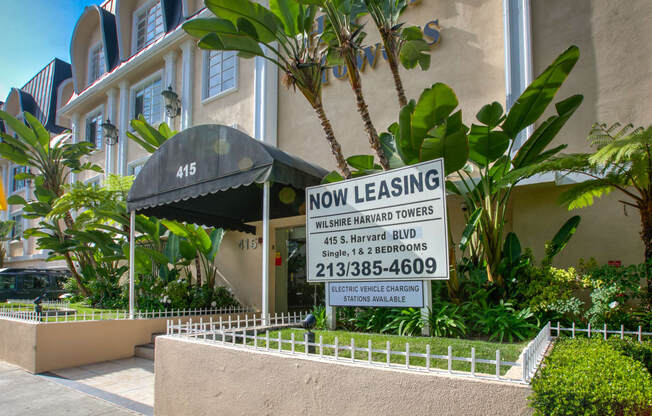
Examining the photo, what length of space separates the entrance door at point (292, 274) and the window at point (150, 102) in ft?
24.4

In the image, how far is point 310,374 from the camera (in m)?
4.16

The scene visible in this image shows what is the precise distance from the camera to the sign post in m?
5.08

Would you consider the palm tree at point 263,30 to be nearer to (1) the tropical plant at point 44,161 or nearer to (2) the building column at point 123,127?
(1) the tropical plant at point 44,161

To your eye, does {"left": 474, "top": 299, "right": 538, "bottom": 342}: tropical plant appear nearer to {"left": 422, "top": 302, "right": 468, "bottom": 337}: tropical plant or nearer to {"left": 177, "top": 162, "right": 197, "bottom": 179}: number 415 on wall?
{"left": 422, "top": 302, "right": 468, "bottom": 337}: tropical plant

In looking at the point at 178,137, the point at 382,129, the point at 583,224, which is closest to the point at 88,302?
the point at 178,137

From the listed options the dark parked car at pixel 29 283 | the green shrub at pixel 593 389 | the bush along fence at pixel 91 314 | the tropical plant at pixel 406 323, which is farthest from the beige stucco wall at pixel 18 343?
the green shrub at pixel 593 389

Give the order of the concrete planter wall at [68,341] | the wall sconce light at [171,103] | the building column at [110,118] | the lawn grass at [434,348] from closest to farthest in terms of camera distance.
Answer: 1. the lawn grass at [434,348]
2. the concrete planter wall at [68,341]
3. the wall sconce light at [171,103]
4. the building column at [110,118]

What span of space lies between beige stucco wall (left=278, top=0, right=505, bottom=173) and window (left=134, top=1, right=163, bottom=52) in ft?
28.7

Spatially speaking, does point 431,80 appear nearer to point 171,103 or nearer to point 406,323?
point 406,323

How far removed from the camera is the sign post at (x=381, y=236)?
16.7ft

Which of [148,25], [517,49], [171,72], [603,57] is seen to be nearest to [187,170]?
[517,49]

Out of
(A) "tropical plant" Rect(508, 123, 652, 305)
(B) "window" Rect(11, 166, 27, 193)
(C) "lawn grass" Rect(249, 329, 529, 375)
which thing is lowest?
(C) "lawn grass" Rect(249, 329, 529, 375)

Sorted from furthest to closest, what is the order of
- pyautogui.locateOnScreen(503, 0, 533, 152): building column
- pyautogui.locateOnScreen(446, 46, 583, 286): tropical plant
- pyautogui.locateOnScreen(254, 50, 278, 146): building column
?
pyautogui.locateOnScreen(254, 50, 278, 146): building column
pyautogui.locateOnScreen(503, 0, 533, 152): building column
pyautogui.locateOnScreen(446, 46, 583, 286): tropical plant

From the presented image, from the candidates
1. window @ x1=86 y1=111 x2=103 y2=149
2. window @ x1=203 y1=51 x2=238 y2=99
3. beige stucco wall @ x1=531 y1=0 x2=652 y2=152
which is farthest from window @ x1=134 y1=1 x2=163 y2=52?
beige stucco wall @ x1=531 y1=0 x2=652 y2=152
